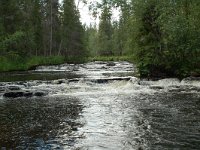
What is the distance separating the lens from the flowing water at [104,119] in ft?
35.4

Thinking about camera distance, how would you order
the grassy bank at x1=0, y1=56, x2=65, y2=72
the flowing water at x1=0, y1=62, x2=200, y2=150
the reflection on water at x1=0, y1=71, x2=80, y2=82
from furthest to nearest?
the grassy bank at x1=0, y1=56, x2=65, y2=72 → the reflection on water at x1=0, y1=71, x2=80, y2=82 → the flowing water at x1=0, y1=62, x2=200, y2=150

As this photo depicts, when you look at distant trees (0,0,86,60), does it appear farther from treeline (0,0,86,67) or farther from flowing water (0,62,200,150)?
flowing water (0,62,200,150)

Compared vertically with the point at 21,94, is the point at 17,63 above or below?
above

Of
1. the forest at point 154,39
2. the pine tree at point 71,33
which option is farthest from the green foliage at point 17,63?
the pine tree at point 71,33

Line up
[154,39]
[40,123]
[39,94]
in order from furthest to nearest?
[154,39], [39,94], [40,123]

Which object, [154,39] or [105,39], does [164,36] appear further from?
[105,39]

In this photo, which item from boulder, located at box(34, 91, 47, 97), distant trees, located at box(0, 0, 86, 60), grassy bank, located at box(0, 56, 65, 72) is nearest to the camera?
boulder, located at box(34, 91, 47, 97)

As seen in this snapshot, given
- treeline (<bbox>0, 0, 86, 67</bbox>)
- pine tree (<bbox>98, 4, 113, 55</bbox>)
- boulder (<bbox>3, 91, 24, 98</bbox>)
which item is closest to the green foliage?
treeline (<bbox>0, 0, 86, 67</bbox>)

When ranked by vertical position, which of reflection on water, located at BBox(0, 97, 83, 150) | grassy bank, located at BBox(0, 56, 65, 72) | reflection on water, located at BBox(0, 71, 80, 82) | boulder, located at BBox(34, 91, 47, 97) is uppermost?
grassy bank, located at BBox(0, 56, 65, 72)

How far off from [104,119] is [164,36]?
55.9ft

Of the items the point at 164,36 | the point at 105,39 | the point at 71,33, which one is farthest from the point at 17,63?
the point at 105,39

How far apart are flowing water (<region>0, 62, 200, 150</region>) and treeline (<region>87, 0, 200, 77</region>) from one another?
4531 millimetres

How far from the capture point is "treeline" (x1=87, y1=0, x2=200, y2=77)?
90.4 feet

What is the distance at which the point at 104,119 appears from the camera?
14406mm
